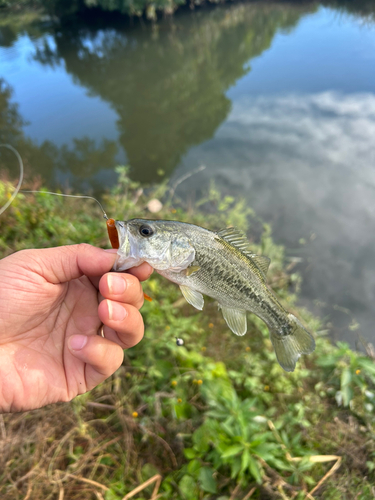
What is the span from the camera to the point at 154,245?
1997mm

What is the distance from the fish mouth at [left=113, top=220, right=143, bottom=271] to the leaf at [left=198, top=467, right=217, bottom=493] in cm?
219

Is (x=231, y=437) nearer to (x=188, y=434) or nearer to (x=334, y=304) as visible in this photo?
(x=188, y=434)

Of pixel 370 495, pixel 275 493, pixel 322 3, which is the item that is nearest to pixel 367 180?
pixel 370 495

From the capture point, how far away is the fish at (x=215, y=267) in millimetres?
1991

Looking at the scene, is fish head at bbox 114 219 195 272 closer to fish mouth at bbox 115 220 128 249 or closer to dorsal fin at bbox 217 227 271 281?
fish mouth at bbox 115 220 128 249

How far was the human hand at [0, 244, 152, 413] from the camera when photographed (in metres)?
1.86

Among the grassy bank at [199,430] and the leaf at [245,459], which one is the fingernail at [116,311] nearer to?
the grassy bank at [199,430]

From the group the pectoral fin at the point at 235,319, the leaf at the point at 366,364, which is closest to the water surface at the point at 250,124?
the leaf at the point at 366,364

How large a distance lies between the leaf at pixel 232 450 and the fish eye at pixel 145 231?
6.63ft

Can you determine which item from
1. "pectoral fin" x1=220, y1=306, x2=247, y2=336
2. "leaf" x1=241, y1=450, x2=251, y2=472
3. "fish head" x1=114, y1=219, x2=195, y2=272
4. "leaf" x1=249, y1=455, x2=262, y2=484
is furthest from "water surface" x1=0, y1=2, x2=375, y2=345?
"fish head" x1=114, y1=219, x2=195, y2=272

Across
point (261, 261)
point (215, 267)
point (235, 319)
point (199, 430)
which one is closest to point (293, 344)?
point (235, 319)

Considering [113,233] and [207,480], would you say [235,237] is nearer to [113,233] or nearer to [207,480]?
[113,233]

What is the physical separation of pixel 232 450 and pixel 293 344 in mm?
1106

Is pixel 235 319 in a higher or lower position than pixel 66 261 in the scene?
lower
